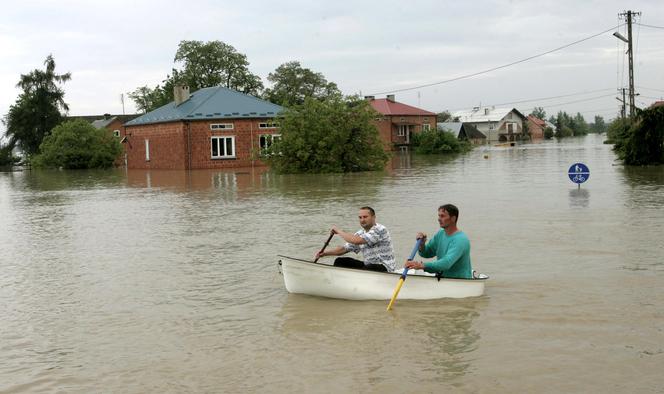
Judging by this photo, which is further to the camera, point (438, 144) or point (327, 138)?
point (438, 144)

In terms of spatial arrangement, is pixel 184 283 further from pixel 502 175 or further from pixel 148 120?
pixel 148 120

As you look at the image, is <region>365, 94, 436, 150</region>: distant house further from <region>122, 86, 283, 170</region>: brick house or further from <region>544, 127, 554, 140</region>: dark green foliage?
<region>544, 127, 554, 140</region>: dark green foliage

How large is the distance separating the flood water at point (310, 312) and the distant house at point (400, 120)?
61842 millimetres

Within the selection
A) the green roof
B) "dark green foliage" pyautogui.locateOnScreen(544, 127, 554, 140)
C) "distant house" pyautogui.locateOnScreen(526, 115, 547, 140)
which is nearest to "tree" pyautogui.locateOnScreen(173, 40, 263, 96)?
the green roof

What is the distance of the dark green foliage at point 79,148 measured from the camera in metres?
57.9

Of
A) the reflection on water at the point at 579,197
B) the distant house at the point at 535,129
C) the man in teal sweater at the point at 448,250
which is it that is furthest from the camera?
the distant house at the point at 535,129

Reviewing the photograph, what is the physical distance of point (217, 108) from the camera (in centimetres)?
5050

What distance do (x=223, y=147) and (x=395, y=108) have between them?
3793cm

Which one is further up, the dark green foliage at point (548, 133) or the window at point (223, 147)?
the dark green foliage at point (548, 133)

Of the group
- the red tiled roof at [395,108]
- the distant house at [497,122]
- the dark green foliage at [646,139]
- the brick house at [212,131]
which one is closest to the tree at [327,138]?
the brick house at [212,131]

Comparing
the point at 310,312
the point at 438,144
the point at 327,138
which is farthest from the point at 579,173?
the point at 438,144

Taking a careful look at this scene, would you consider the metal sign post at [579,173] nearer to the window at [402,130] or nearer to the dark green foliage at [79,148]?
the dark green foliage at [79,148]

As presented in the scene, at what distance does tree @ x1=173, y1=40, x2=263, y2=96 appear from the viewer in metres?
82.3

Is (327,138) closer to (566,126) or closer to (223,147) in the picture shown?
(223,147)
